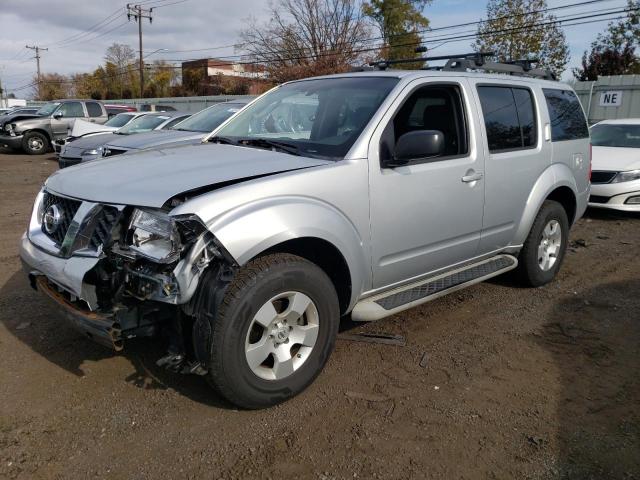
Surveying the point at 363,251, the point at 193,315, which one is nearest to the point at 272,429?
the point at 193,315

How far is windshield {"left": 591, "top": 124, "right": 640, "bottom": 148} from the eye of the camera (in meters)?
9.30

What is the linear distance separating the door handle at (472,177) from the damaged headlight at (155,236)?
7.25 feet

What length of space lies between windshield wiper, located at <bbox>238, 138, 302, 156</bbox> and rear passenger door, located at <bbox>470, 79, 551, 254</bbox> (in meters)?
1.57

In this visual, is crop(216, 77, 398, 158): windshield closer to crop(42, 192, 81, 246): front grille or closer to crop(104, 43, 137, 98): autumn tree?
crop(42, 192, 81, 246): front grille

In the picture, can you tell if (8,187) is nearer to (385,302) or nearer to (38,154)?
(38,154)

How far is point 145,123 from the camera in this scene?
11750 mm

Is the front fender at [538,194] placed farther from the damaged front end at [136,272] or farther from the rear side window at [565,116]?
the damaged front end at [136,272]

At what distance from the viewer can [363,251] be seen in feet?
10.7

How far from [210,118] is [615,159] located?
6793mm

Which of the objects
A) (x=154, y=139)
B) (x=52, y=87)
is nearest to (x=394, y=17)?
(x=154, y=139)

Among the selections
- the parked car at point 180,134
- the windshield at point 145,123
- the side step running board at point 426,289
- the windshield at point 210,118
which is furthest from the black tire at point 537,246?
the windshield at point 145,123

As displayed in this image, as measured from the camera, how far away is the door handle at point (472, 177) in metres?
3.85

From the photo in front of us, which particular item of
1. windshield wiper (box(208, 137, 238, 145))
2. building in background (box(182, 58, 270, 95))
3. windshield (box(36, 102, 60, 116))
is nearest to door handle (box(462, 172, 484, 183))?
windshield wiper (box(208, 137, 238, 145))

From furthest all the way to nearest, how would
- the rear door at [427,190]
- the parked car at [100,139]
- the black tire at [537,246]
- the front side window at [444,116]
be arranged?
1. the parked car at [100,139]
2. the black tire at [537,246]
3. the front side window at [444,116]
4. the rear door at [427,190]
